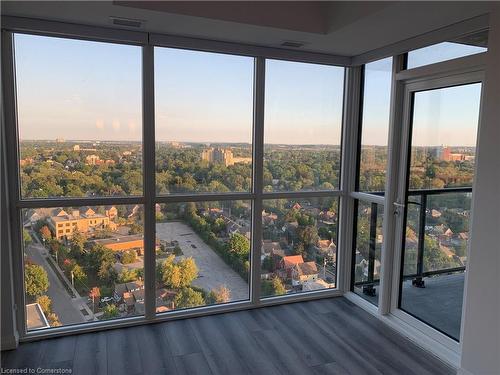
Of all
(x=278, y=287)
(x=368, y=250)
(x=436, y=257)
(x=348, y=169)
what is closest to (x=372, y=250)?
(x=368, y=250)

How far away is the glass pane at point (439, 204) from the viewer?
9.01 ft

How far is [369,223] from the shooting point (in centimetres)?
372

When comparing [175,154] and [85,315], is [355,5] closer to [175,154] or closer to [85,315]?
[175,154]

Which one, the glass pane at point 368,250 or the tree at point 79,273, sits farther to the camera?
the glass pane at point 368,250

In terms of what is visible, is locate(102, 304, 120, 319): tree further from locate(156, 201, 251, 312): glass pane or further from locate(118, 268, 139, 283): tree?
locate(156, 201, 251, 312): glass pane

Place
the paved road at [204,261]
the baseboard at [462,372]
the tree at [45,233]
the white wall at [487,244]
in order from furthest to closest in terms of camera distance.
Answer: the paved road at [204,261]
the tree at [45,233]
the baseboard at [462,372]
the white wall at [487,244]

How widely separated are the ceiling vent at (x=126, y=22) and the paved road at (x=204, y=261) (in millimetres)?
1606

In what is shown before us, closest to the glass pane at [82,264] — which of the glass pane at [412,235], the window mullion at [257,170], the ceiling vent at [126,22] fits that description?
the window mullion at [257,170]

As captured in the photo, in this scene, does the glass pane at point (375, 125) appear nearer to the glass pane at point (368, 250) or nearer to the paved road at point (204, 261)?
the glass pane at point (368, 250)

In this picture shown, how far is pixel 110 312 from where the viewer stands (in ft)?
10.6

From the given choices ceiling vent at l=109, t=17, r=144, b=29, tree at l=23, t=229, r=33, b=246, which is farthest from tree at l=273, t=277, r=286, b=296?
ceiling vent at l=109, t=17, r=144, b=29

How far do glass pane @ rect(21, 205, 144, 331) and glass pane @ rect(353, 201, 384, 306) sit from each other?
2173 mm

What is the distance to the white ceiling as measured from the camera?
2.37 metres

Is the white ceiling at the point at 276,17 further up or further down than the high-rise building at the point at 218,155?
further up
